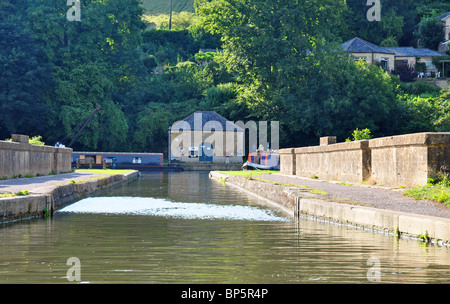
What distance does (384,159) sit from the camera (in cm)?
2008

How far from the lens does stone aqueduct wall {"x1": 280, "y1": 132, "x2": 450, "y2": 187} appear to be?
53.1ft

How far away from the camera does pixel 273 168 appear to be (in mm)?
53875

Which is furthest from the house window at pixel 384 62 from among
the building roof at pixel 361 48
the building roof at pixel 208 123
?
the building roof at pixel 208 123

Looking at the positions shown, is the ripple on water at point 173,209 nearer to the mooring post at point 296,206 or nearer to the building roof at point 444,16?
the mooring post at point 296,206

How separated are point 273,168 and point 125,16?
30.9m

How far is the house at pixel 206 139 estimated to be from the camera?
69438 millimetres

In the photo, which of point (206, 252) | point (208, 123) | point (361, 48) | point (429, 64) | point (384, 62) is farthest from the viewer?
point (429, 64)

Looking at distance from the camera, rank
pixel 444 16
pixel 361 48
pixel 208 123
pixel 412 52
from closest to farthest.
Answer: pixel 208 123 < pixel 361 48 < pixel 412 52 < pixel 444 16

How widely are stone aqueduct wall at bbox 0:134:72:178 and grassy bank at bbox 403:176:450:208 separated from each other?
1486 cm

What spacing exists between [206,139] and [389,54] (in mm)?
31806

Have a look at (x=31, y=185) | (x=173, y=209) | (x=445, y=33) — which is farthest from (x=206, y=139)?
(x=173, y=209)

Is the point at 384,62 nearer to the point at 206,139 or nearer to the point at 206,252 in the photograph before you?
the point at 206,139
